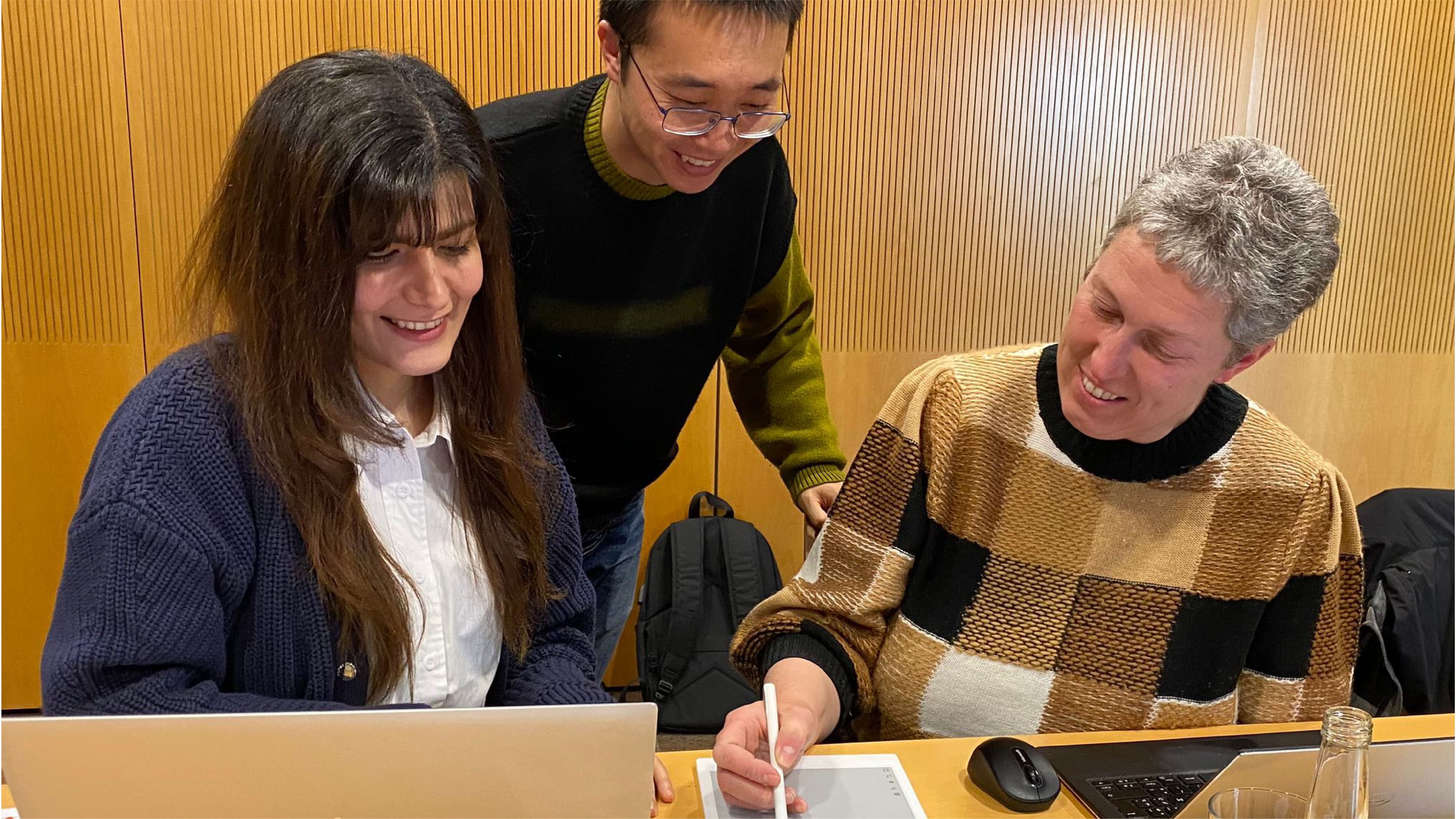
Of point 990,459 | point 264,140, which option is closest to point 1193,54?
point 990,459

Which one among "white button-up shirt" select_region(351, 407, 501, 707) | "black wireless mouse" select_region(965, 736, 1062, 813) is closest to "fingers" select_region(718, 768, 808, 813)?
"black wireless mouse" select_region(965, 736, 1062, 813)

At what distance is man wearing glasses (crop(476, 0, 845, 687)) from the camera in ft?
Answer: 4.69

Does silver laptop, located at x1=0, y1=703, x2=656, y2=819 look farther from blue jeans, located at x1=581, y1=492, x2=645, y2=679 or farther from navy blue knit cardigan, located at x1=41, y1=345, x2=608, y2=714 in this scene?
blue jeans, located at x1=581, y1=492, x2=645, y2=679

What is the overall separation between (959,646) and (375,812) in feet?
2.63

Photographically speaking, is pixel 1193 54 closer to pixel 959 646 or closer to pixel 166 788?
pixel 959 646

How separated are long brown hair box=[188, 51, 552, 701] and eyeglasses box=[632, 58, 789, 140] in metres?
0.30

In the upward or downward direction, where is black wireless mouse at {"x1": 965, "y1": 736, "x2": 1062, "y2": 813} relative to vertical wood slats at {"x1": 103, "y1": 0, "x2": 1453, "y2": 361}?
downward

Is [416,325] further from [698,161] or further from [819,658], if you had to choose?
[819,658]

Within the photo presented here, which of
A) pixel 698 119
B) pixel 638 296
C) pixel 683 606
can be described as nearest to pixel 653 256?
pixel 638 296

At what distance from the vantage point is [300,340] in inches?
43.7

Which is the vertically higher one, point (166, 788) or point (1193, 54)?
point (1193, 54)

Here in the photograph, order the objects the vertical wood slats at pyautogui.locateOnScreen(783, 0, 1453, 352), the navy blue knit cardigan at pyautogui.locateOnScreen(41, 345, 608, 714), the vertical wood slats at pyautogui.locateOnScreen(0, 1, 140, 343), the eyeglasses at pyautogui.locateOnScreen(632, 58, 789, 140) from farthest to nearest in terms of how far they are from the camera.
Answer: the vertical wood slats at pyautogui.locateOnScreen(783, 0, 1453, 352)
the vertical wood slats at pyautogui.locateOnScreen(0, 1, 140, 343)
the eyeglasses at pyautogui.locateOnScreen(632, 58, 789, 140)
the navy blue knit cardigan at pyautogui.locateOnScreen(41, 345, 608, 714)

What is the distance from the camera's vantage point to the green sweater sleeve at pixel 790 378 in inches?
78.4

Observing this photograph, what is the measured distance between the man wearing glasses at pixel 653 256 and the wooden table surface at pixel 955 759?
584mm
